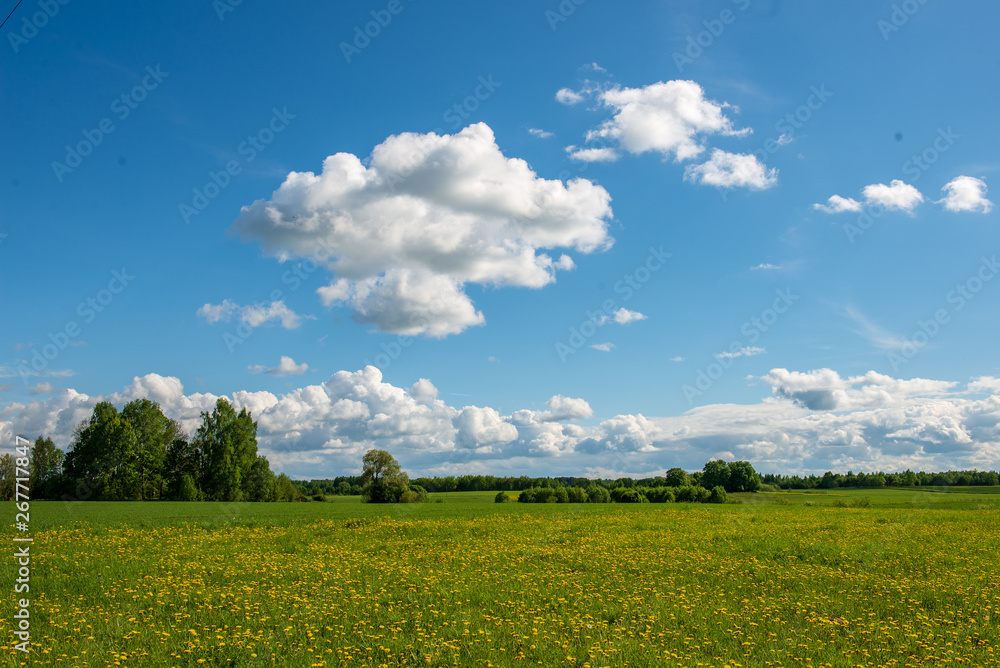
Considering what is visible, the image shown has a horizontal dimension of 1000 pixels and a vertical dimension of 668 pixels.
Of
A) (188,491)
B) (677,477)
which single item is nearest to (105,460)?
(188,491)

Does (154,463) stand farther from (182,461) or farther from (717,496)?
(717,496)

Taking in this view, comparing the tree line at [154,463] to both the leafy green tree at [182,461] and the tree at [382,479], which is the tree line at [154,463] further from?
the tree at [382,479]

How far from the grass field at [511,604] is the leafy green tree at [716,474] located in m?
108

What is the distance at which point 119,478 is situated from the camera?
239ft

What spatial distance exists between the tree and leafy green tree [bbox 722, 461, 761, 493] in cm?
7458

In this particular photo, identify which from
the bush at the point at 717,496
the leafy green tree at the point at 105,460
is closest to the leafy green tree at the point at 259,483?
the leafy green tree at the point at 105,460

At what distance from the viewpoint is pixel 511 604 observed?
1182 cm

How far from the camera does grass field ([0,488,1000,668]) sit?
8.88 meters

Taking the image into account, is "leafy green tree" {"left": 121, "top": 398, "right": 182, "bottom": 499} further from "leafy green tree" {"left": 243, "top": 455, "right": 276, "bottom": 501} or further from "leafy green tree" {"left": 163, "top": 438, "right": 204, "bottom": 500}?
"leafy green tree" {"left": 243, "top": 455, "right": 276, "bottom": 501}

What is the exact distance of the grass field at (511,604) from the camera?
8.88 metres

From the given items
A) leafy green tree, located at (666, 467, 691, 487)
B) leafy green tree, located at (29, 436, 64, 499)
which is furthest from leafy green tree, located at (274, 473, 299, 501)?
leafy green tree, located at (666, 467, 691, 487)

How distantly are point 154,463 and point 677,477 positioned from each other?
98.3 metres

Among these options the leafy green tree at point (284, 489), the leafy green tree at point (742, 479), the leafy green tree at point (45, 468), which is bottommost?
the leafy green tree at point (742, 479)

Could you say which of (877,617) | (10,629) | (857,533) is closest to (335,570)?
(10,629)
